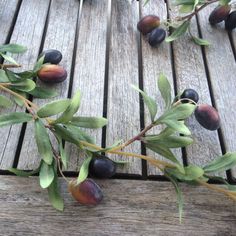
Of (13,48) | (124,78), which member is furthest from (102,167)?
(13,48)

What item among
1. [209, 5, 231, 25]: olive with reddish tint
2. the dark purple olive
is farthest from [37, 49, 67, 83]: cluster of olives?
[209, 5, 231, 25]: olive with reddish tint

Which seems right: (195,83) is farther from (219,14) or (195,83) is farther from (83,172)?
(83,172)

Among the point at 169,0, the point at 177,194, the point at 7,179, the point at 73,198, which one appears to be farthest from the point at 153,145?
the point at 169,0

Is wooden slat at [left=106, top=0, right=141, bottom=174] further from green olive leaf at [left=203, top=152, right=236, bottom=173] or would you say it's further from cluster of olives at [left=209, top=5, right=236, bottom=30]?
cluster of olives at [left=209, top=5, right=236, bottom=30]

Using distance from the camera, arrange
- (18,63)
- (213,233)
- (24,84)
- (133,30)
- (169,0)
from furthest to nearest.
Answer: (169,0), (133,30), (18,63), (24,84), (213,233)

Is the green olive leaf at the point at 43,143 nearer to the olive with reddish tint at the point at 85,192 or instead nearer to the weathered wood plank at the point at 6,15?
the olive with reddish tint at the point at 85,192

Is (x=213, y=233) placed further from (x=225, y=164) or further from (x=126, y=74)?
(x=126, y=74)
